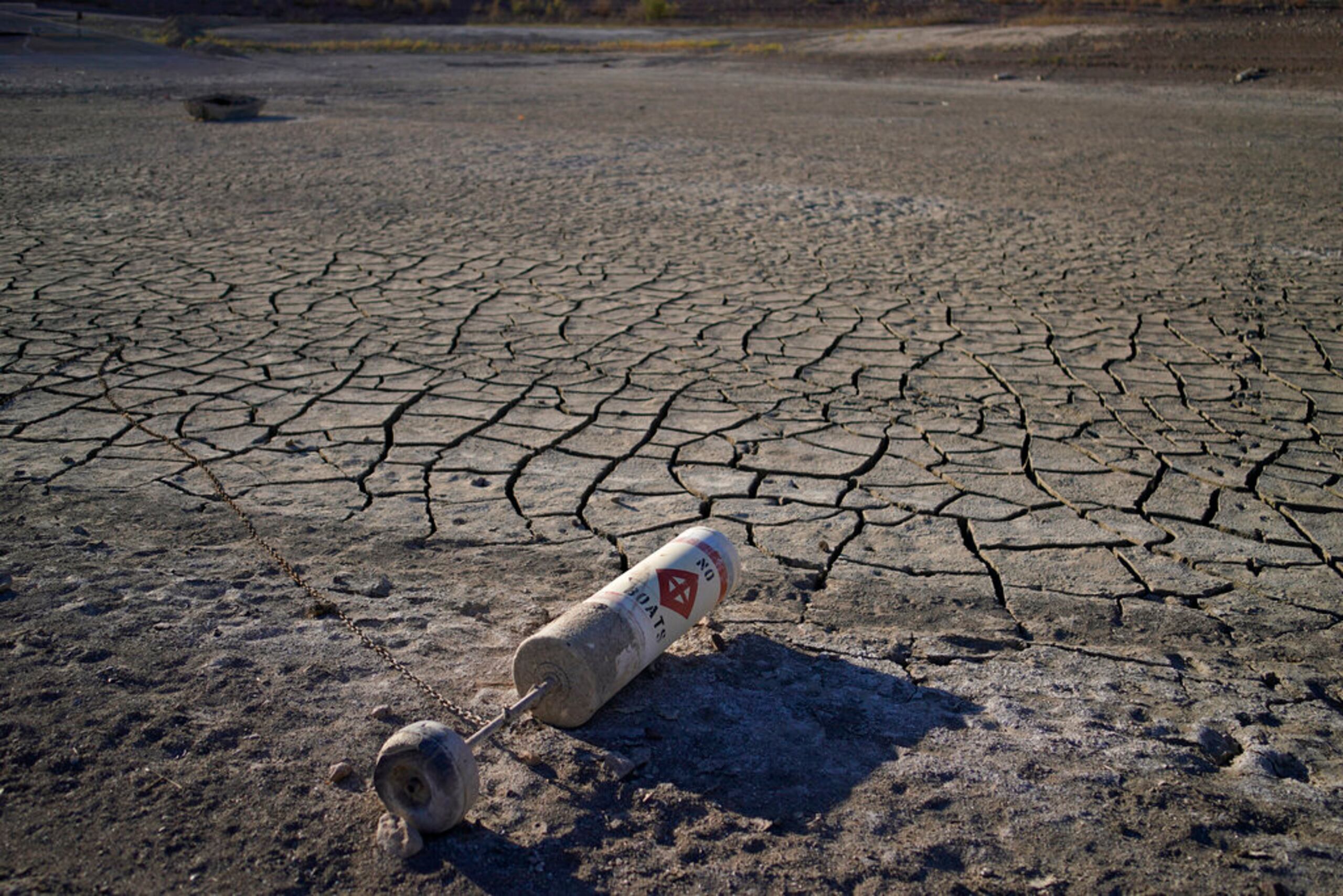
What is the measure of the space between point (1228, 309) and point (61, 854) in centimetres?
570

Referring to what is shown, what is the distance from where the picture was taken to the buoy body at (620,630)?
7.69 ft

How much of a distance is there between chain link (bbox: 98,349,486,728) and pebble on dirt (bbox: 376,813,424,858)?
0.35 meters

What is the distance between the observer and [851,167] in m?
9.95

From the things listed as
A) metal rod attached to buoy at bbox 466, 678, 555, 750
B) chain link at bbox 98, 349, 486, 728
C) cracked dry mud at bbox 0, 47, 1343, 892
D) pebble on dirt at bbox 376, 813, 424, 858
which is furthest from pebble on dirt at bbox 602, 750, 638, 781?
pebble on dirt at bbox 376, 813, 424, 858

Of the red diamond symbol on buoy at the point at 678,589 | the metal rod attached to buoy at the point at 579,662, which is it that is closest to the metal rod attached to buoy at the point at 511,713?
the metal rod attached to buoy at the point at 579,662

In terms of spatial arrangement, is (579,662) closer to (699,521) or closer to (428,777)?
(428,777)

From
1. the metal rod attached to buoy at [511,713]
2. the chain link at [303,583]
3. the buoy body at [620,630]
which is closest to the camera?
the metal rod attached to buoy at [511,713]

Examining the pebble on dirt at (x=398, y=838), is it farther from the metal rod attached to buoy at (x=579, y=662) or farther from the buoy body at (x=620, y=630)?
the buoy body at (x=620, y=630)

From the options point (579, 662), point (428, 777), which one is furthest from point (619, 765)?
point (428, 777)

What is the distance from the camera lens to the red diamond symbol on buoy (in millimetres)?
2547

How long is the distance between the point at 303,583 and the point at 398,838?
1.14 meters

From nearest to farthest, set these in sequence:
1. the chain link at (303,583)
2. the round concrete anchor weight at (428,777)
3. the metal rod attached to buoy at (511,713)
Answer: the round concrete anchor weight at (428,777) → the metal rod attached to buoy at (511,713) → the chain link at (303,583)

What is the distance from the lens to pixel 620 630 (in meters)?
2.40

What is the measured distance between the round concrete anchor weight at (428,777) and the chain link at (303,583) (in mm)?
334
